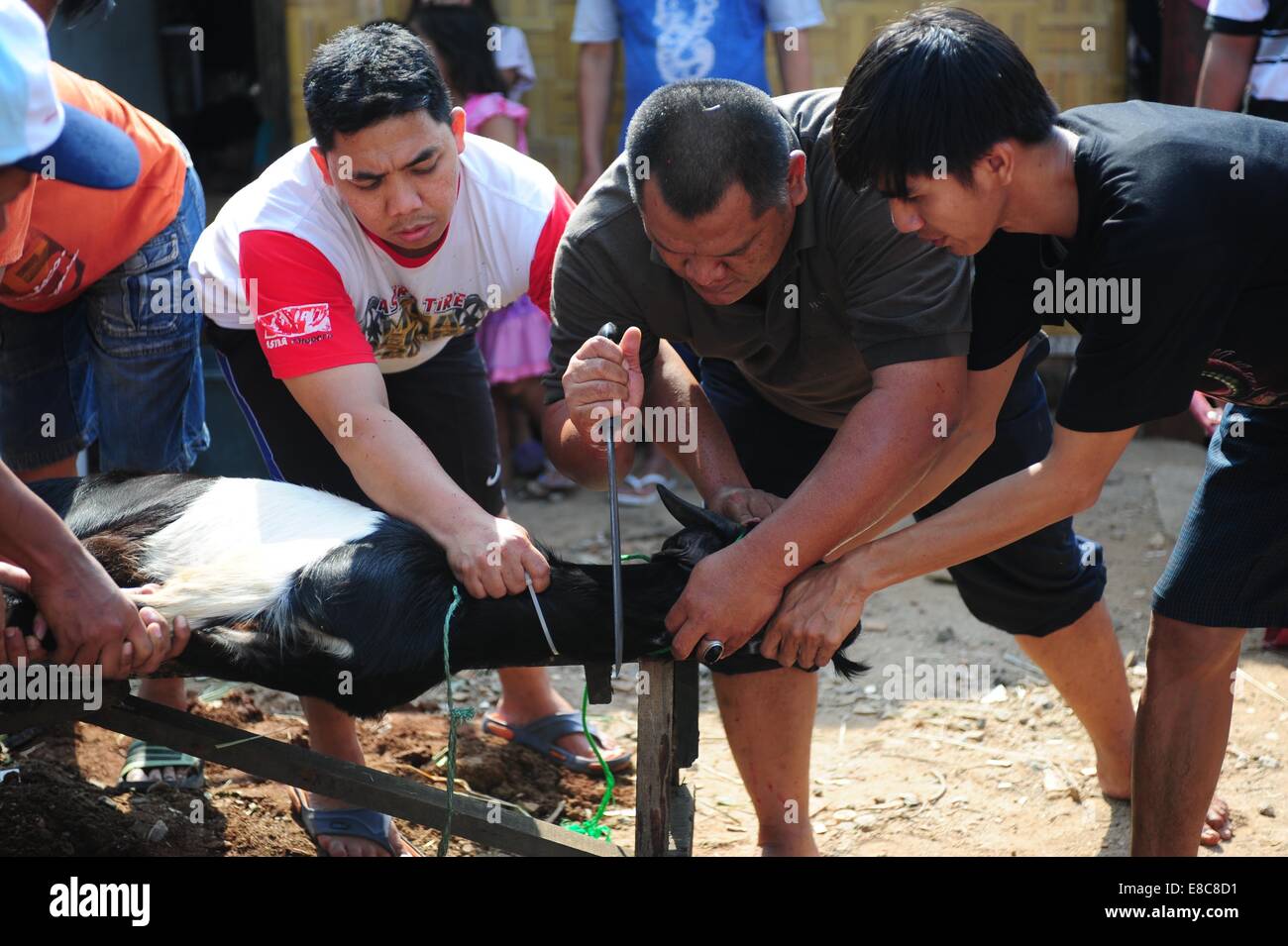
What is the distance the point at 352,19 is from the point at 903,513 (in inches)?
146

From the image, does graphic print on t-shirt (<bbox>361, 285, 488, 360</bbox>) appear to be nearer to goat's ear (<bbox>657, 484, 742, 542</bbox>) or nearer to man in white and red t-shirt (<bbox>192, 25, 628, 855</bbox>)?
man in white and red t-shirt (<bbox>192, 25, 628, 855</bbox>)

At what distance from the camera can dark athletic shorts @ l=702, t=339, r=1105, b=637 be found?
118 inches

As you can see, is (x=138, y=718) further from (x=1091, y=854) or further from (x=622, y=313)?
(x=1091, y=854)

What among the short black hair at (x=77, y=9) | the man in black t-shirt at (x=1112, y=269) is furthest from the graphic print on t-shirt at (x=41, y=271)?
the man in black t-shirt at (x=1112, y=269)

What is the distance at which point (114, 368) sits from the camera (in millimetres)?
3256

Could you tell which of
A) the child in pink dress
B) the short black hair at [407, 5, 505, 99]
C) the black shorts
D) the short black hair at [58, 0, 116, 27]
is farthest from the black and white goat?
the short black hair at [407, 5, 505, 99]

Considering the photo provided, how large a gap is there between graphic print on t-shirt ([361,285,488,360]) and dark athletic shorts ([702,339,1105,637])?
606mm

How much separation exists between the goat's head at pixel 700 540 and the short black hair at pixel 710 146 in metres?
0.55

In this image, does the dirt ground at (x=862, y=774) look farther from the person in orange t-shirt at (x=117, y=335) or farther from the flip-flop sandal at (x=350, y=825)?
the person in orange t-shirt at (x=117, y=335)

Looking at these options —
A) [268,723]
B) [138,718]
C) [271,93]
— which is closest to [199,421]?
[268,723]

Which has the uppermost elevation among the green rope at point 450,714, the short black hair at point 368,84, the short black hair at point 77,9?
the short black hair at point 77,9

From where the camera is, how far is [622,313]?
274cm

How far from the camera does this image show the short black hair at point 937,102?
2.15 m

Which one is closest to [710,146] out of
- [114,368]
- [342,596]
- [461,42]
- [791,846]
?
[342,596]
